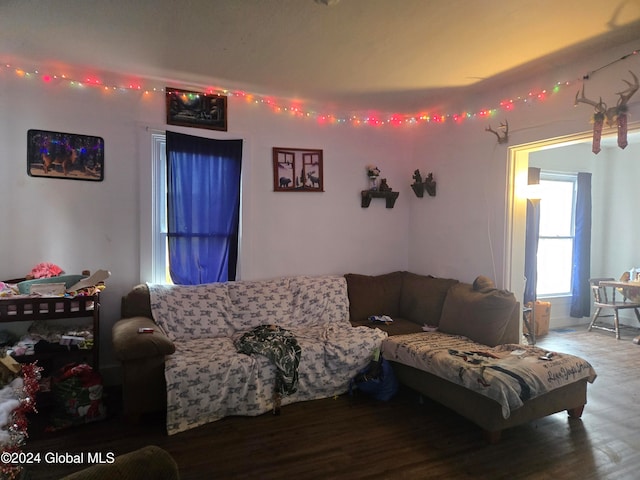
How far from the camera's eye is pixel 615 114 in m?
2.69

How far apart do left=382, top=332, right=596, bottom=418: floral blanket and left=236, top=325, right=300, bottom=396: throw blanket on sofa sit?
2.63 feet

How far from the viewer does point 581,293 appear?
553cm

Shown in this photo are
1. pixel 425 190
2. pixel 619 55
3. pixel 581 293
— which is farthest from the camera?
pixel 581 293

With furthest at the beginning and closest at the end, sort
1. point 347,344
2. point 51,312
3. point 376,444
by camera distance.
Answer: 1. point 347,344
2. point 51,312
3. point 376,444

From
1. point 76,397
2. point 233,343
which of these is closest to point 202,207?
point 233,343

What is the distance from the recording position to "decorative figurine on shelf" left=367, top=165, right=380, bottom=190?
4.35m

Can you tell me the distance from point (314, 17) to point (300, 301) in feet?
7.80

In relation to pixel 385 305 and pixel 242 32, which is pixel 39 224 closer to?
pixel 242 32

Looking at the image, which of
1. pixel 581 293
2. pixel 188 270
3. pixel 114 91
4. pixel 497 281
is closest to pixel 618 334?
pixel 581 293

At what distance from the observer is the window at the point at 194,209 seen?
3475 millimetres

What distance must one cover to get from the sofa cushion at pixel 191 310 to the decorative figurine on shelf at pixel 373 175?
2.03 meters

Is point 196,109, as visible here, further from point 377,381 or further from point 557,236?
point 557,236

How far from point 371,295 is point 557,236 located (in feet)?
10.8

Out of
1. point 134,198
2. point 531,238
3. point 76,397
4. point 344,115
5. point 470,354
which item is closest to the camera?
point 76,397
